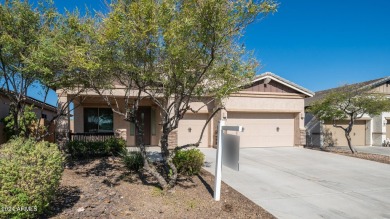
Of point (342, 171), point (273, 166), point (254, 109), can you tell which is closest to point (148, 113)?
point (254, 109)

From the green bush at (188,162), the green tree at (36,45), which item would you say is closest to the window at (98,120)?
the green tree at (36,45)

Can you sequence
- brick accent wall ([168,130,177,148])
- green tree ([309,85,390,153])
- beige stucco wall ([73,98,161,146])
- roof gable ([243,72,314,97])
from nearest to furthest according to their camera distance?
brick accent wall ([168,130,177,148])
green tree ([309,85,390,153])
beige stucco wall ([73,98,161,146])
roof gable ([243,72,314,97])

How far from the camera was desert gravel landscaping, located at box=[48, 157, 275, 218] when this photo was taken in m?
5.69

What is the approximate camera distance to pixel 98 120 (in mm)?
16328

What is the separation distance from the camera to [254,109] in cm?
1683

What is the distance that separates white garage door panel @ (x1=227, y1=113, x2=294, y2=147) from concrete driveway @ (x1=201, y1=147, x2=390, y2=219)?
3367 mm

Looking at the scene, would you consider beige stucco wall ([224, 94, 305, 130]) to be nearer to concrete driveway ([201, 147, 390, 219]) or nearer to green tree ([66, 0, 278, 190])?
concrete driveway ([201, 147, 390, 219])

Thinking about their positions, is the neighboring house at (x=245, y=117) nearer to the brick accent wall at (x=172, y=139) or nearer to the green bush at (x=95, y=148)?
the brick accent wall at (x=172, y=139)

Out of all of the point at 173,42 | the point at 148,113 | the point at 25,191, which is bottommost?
the point at 25,191

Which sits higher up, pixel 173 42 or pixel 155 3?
pixel 155 3

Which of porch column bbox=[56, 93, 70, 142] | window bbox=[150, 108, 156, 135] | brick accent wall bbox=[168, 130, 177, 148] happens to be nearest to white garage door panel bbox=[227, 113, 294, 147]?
brick accent wall bbox=[168, 130, 177, 148]

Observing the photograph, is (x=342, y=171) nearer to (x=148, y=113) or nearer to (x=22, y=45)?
(x=148, y=113)

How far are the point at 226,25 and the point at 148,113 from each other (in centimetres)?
1193

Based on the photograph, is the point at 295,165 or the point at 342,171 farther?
the point at 295,165
